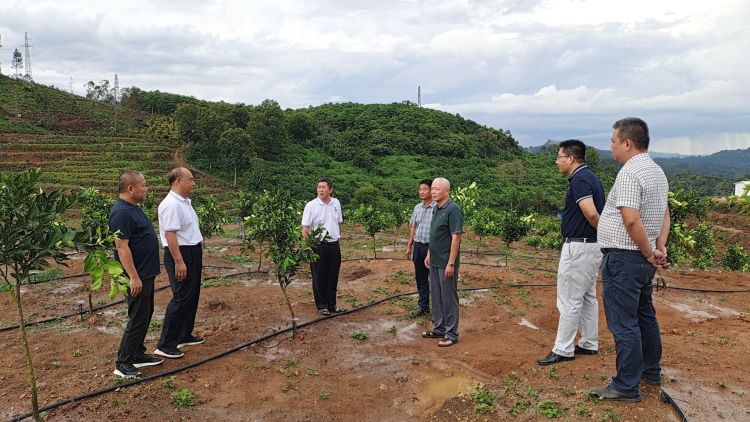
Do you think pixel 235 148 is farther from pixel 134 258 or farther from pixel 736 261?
pixel 134 258

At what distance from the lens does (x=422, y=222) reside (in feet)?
21.7

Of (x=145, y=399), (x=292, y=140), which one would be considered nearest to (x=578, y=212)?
(x=145, y=399)

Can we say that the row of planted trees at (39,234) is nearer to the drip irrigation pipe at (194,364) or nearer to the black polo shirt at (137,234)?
the black polo shirt at (137,234)

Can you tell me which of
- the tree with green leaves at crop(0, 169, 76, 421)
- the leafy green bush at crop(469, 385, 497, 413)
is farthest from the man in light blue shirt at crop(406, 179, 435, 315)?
the tree with green leaves at crop(0, 169, 76, 421)

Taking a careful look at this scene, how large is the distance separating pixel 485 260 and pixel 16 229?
12.6 metres

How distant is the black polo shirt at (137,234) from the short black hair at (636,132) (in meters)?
4.50

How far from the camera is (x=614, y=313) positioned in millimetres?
3744

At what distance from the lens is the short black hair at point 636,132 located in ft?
12.1

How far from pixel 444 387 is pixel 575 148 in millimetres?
2675

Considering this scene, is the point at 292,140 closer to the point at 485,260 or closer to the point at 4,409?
the point at 485,260

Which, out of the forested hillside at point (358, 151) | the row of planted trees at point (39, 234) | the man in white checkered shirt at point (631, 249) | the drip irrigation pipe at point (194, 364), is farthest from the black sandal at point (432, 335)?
the forested hillside at point (358, 151)

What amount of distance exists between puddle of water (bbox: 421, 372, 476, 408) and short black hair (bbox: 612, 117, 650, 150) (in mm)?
2638

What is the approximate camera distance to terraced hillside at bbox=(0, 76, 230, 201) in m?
32.3

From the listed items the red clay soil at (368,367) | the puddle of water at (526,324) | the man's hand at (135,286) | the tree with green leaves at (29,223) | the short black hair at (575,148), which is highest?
the short black hair at (575,148)
